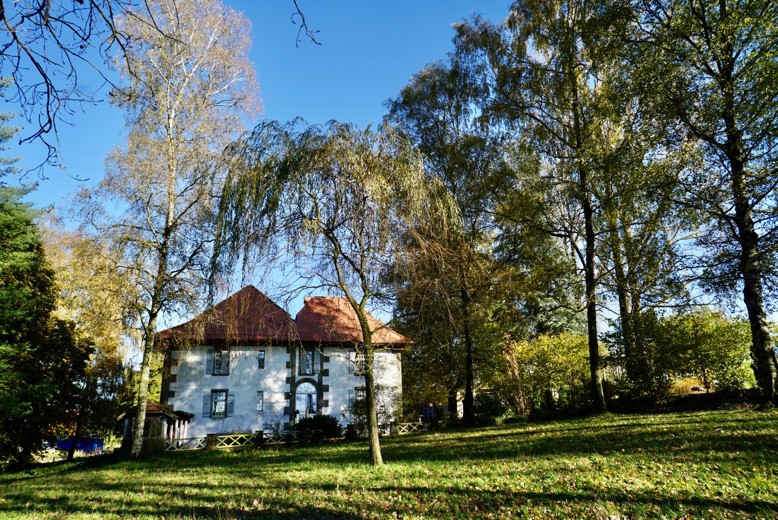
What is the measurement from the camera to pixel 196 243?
624 inches

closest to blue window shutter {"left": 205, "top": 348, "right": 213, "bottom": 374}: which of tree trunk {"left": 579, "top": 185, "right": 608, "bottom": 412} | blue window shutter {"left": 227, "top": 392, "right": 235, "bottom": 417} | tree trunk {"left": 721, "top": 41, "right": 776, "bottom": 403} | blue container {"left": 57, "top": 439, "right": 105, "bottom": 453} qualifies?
blue window shutter {"left": 227, "top": 392, "right": 235, "bottom": 417}

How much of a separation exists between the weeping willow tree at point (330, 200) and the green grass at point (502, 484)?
208 cm

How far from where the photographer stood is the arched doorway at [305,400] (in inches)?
911

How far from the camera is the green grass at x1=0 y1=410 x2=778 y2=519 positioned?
4996 millimetres

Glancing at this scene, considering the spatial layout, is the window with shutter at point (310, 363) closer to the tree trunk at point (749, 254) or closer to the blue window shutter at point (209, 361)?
the blue window shutter at point (209, 361)

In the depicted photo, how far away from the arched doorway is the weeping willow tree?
1486 cm

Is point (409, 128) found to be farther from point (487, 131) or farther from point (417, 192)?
point (417, 192)

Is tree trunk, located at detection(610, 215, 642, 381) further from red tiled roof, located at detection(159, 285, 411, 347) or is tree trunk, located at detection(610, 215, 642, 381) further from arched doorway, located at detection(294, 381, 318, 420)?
arched doorway, located at detection(294, 381, 318, 420)

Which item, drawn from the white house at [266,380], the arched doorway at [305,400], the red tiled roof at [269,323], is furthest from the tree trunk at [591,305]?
the arched doorway at [305,400]

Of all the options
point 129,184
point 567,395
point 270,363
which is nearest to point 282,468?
point 129,184

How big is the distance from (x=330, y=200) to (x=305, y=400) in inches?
665

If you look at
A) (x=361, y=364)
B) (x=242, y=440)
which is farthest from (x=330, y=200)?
(x=242, y=440)

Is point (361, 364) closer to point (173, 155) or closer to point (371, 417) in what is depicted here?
point (371, 417)

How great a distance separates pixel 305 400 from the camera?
2341cm
